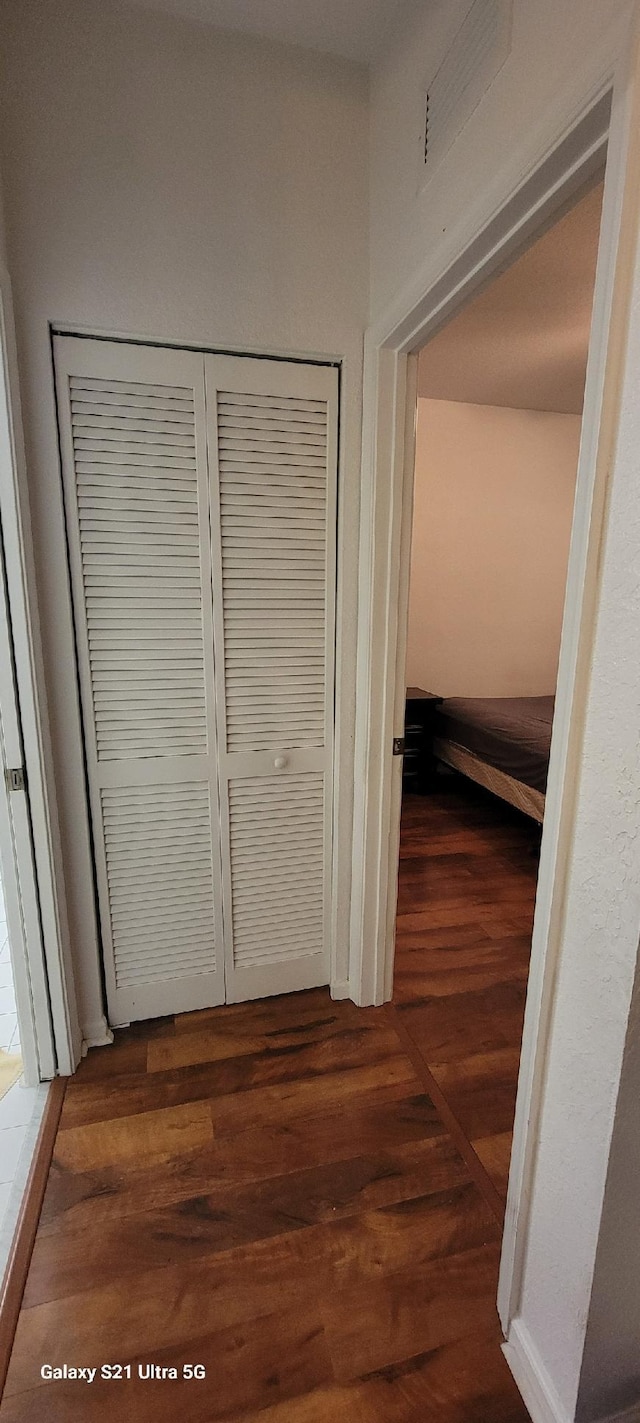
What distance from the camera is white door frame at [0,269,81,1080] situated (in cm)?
135

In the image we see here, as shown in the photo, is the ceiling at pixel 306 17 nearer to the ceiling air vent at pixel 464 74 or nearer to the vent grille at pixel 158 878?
the ceiling air vent at pixel 464 74

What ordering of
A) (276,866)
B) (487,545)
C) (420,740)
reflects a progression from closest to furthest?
1. (276,866)
2. (420,740)
3. (487,545)

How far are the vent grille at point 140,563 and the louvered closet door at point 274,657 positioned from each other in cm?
8

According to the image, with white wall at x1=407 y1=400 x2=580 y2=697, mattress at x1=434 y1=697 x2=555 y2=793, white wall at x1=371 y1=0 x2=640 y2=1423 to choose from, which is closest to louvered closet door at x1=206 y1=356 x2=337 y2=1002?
white wall at x1=371 y1=0 x2=640 y2=1423

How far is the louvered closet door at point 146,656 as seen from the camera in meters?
1.49

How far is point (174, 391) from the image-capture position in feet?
4.97

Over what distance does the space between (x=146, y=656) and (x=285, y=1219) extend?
1356mm

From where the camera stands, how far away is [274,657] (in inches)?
68.2

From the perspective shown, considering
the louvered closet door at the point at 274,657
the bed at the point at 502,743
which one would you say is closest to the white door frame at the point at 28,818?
the louvered closet door at the point at 274,657

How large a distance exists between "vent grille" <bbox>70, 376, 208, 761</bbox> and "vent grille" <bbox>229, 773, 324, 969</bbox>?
0.85 ft

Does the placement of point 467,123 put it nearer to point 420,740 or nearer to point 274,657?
point 274,657

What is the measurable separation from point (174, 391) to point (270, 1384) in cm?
205

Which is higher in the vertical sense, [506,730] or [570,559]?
[570,559]

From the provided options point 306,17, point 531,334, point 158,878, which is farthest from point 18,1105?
point 531,334
